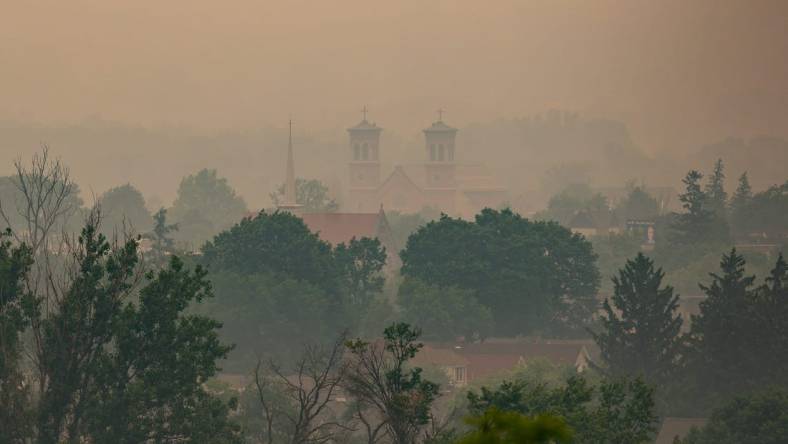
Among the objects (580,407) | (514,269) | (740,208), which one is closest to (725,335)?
(514,269)

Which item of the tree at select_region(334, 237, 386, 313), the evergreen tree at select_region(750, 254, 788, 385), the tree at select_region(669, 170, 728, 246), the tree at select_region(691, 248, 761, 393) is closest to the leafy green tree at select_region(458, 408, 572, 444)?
the evergreen tree at select_region(750, 254, 788, 385)

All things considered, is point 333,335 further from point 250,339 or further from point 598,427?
point 598,427

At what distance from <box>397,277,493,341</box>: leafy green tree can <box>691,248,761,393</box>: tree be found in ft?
57.4

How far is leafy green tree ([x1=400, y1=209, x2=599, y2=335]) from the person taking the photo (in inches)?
4060

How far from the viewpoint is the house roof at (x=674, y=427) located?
6919cm

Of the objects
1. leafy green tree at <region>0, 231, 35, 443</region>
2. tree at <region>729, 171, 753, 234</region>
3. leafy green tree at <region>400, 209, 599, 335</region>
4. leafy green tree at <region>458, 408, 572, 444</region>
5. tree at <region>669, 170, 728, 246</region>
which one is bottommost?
leafy green tree at <region>458, 408, 572, 444</region>

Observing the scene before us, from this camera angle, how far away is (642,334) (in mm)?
82625

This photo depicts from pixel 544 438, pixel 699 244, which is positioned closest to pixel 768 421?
pixel 544 438

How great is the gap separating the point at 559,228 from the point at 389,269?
40057 mm

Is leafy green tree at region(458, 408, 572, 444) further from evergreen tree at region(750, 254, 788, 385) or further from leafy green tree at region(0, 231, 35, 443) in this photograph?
evergreen tree at region(750, 254, 788, 385)

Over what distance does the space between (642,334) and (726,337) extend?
3.93m

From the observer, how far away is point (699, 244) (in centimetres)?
14275

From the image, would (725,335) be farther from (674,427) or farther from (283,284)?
(283,284)

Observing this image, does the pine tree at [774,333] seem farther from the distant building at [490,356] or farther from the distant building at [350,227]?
the distant building at [350,227]
